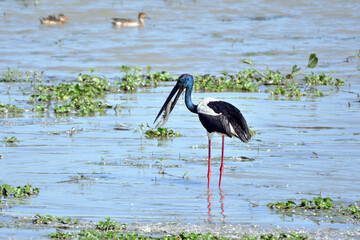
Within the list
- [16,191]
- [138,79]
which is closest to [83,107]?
[138,79]

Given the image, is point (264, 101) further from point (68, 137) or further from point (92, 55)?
point (92, 55)

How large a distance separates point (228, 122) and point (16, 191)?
6.89ft

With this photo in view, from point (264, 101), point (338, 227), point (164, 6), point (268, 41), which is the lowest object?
point (338, 227)

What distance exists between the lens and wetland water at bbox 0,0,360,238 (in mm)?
6480

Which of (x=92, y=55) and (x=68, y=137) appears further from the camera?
(x=92, y=55)

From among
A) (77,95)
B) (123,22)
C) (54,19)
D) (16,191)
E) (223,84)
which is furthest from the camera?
(123,22)

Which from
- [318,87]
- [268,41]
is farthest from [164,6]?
[318,87]

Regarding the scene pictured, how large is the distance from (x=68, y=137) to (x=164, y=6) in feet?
61.6

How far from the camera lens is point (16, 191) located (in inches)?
259

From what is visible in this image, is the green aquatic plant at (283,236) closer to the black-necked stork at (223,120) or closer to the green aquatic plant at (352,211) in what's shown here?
the green aquatic plant at (352,211)

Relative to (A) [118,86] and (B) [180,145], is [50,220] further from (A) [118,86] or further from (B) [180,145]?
(A) [118,86]

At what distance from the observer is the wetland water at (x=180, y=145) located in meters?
6.48

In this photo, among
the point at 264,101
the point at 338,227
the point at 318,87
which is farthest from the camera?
the point at 318,87

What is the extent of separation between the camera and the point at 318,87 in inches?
527
